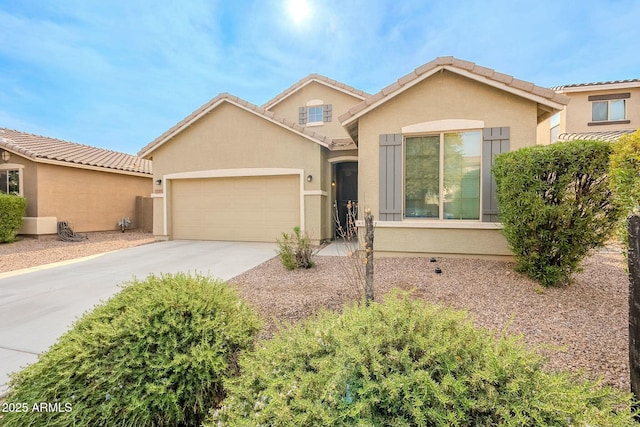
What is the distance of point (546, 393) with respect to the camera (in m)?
1.45

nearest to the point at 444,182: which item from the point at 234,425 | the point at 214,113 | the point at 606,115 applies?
the point at 234,425

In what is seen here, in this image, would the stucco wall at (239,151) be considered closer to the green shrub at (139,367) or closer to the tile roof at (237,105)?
the tile roof at (237,105)

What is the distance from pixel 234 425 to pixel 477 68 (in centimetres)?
796

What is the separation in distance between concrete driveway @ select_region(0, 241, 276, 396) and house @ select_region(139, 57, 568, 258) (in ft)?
6.02

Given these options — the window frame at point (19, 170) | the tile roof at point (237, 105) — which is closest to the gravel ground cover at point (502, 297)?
the tile roof at point (237, 105)

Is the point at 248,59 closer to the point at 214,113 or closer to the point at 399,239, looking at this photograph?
the point at 214,113

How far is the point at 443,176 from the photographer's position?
23.7 feet

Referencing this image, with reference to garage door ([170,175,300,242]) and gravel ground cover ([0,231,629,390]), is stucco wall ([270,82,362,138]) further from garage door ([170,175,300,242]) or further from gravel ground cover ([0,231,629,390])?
gravel ground cover ([0,231,629,390])

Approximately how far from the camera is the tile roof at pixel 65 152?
12.3m

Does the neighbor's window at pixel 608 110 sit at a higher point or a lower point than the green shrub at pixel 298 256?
higher

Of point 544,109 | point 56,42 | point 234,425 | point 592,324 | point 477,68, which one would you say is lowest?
point 592,324

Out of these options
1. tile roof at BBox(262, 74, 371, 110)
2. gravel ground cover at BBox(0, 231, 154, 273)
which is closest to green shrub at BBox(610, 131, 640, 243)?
tile roof at BBox(262, 74, 371, 110)

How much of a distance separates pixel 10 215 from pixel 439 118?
15.7 m

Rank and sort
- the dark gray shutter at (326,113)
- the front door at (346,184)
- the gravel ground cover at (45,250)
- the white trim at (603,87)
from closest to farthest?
the gravel ground cover at (45,250) → the front door at (346,184) → the dark gray shutter at (326,113) → the white trim at (603,87)
